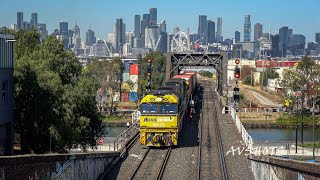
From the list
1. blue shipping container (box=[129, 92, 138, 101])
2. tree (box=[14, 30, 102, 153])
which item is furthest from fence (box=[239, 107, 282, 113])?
tree (box=[14, 30, 102, 153])

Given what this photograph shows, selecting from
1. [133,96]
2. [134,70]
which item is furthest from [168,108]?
[134,70]

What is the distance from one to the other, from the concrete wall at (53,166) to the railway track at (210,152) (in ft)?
13.9

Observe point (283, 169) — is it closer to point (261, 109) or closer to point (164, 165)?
point (164, 165)

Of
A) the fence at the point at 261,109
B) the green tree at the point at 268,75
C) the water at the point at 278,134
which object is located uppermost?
the green tree at the point at 268,75

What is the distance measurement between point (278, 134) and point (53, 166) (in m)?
50.8

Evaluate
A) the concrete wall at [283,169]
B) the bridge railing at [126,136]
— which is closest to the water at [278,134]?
the bridge railing at [126,136]

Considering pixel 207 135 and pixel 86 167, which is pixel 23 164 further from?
pixel 207 135

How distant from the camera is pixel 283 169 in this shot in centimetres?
1469

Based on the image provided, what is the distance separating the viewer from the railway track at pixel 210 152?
2286 centimetres

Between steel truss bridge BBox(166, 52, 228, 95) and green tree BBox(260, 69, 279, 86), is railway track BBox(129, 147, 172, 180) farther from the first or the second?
green tree BBox(260, 69, 279, 86)

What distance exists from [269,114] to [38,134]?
164 feet

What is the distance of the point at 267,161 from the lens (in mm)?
17797

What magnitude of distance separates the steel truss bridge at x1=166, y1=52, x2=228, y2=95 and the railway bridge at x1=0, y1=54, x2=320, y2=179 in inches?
999

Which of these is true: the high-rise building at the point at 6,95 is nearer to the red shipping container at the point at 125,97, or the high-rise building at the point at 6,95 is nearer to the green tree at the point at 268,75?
the red shipping container at the point at 125,97
